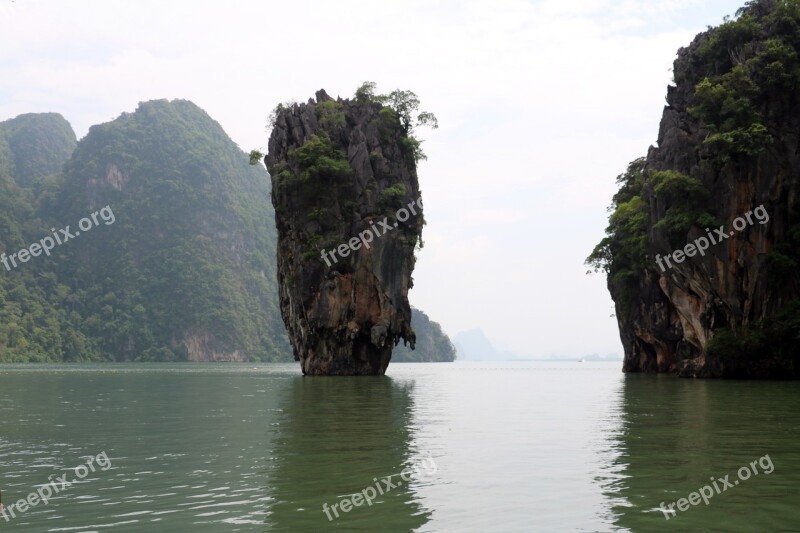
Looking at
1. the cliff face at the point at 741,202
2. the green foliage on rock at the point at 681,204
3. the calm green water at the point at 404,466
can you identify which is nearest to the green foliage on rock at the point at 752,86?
the cliff face at the point at 741,202

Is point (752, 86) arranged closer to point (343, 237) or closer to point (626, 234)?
point (626, 234)

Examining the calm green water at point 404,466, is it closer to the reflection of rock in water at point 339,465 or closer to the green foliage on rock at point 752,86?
the reflection of rock in water at point 339,465

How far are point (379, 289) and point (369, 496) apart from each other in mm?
44082

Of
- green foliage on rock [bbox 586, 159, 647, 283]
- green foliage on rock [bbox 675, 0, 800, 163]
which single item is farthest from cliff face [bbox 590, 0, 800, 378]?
green foliage on rock [bbox 586, 159, 647, 283]

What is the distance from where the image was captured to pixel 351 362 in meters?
56.4

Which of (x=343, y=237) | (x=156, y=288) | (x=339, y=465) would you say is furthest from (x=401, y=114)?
(x=156, y=288)

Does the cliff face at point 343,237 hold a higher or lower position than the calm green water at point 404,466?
higher

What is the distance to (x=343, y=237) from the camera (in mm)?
55000

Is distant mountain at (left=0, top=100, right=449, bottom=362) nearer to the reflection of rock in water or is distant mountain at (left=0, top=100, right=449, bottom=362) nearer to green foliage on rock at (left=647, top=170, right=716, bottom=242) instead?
green foliage on rock at (left=647, top=170, right=716, bottom=242)

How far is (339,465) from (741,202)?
37.1 meters

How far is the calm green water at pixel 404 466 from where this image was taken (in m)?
9.87

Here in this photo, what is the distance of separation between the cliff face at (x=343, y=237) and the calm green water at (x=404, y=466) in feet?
92.8

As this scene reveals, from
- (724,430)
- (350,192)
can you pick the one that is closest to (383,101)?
(350,192)

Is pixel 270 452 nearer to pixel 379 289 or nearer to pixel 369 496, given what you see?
pixel 369 496
